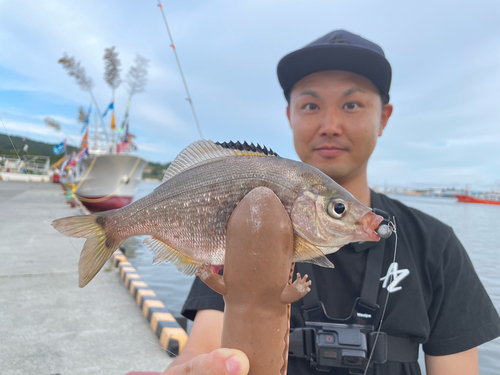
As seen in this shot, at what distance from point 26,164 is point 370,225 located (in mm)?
1251

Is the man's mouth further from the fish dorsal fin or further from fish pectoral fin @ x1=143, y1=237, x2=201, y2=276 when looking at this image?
fish pectoral fin @ x1=143, y1=237, x2=201, y2=276

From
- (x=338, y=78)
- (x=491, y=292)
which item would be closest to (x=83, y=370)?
(x=338, y=78)

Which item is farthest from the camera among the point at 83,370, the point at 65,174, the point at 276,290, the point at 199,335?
the point at 83,370

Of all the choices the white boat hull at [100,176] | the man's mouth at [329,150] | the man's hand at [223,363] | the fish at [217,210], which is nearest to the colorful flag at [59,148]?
the white boat hull at [100,176]

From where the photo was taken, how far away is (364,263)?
201 centimetres

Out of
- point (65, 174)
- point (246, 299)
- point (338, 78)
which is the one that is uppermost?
point (338, 78)

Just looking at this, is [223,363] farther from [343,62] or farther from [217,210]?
[343,62]

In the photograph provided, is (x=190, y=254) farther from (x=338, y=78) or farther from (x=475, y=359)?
(x=475, y=359)

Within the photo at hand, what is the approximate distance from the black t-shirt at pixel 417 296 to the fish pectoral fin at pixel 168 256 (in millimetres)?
868

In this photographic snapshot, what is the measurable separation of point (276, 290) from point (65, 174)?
140 cm

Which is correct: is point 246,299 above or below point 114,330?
above

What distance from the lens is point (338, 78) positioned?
175 cm

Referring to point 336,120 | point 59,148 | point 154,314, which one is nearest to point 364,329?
point 336,120

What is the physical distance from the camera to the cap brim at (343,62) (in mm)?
1671
